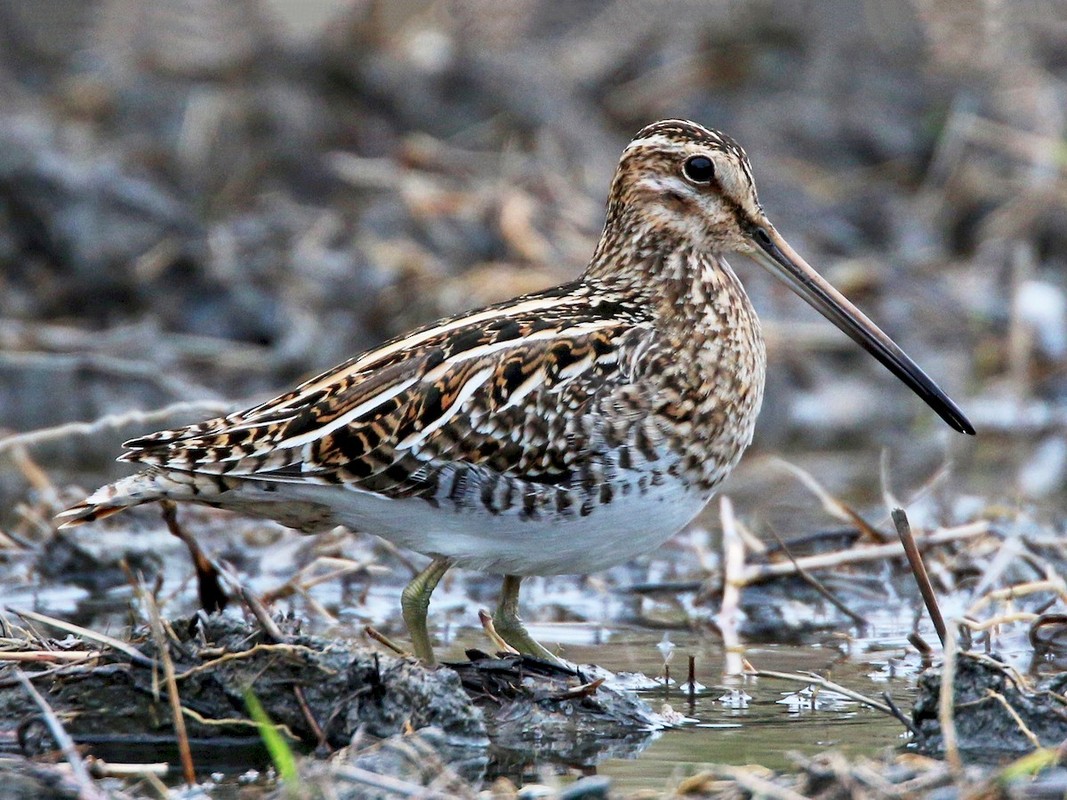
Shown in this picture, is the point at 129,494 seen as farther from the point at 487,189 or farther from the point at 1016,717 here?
the point at 487,189

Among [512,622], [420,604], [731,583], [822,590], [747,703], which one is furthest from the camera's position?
[731,583]

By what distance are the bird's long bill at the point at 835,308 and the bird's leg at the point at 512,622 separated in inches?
50.3

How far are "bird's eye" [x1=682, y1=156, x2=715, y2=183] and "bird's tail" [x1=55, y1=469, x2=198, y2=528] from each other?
178cm

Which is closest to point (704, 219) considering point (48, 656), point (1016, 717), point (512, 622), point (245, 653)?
point (512, 622)

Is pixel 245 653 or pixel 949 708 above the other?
pixel 245 653

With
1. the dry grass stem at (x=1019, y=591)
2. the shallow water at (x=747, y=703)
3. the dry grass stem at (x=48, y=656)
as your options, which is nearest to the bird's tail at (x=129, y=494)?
the dry grass stem at (x=48, y=656)

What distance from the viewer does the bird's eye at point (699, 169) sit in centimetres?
539

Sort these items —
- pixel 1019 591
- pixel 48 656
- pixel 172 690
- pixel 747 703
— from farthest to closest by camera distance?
pixel 1019 591 → pixel 747 703 → pixel 48 656 → pixel 172 690

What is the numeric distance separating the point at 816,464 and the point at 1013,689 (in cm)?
476

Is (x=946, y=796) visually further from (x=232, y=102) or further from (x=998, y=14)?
(x=998, y=14)

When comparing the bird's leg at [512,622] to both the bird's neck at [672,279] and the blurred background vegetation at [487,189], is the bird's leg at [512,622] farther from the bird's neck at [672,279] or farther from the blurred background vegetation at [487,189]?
the blurred background vegetation at [487,189]

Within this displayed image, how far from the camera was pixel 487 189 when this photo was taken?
1066cm

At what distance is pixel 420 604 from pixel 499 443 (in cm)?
60

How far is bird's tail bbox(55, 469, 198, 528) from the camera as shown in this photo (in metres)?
4.88
